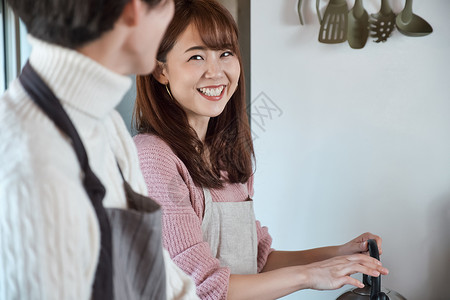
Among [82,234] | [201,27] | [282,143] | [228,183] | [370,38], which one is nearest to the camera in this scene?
[82,234]

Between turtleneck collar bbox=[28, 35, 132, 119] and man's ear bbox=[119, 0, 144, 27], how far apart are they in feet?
0.16

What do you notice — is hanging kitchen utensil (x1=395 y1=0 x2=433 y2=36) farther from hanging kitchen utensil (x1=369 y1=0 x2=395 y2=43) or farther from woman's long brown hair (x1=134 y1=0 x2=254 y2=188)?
woman's long brown hair (x1=134 y1=0 x2=254 y2=188)

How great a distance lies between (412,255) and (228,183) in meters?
0.89

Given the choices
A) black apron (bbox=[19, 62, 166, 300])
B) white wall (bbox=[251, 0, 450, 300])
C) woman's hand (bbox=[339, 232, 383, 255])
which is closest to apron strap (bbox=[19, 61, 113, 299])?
black apron (bbox=[19, 62, 166, 300])

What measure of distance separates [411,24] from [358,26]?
0.18 meters

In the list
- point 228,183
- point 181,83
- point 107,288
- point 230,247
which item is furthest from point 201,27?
point 107,288

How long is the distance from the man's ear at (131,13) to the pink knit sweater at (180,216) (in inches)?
23.3

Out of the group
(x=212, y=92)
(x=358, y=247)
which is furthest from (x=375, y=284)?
(x=212, y=92)

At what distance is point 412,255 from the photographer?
1.77m

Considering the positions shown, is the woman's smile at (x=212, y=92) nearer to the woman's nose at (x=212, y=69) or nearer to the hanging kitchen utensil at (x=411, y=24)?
the woman's nose at (x=212, y=69)

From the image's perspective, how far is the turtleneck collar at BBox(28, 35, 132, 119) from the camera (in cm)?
45

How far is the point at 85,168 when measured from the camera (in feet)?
1.49

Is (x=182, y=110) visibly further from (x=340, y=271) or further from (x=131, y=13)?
(x=131, y=13)

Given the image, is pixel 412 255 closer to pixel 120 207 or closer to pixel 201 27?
pixel 201 27
